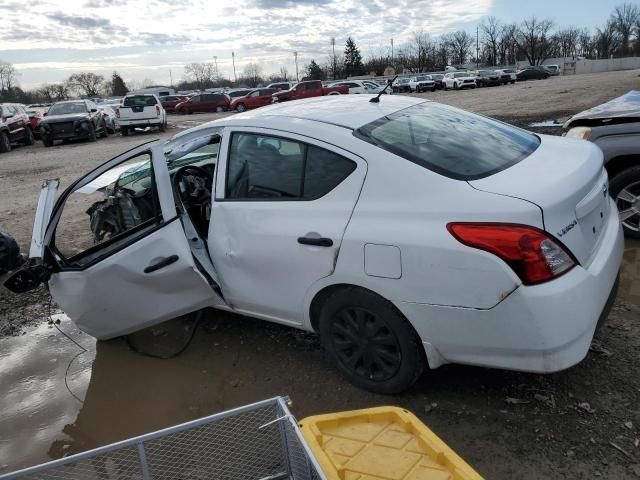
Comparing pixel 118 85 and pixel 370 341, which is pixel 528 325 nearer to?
pixel 370 341

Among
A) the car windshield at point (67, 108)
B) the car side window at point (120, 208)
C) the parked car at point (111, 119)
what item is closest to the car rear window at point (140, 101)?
the parked car at point (111, 119)

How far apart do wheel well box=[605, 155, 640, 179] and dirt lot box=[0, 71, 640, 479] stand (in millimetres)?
958

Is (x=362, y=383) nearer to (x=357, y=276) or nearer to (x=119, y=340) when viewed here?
(x=357, y=276)

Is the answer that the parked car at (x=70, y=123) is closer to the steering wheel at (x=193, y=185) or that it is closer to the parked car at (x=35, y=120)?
the parked car at (x=35, y=120)

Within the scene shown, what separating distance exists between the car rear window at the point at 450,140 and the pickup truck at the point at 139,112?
20.5m

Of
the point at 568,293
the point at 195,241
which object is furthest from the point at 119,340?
the point at 568,293

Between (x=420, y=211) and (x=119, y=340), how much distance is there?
285cm

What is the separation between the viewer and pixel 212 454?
2.67 meters

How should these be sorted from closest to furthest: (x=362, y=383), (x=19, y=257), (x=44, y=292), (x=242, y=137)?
(x=362, y=383) < (x=242, y=137) < (x=44, y=292) < (x=19, y=257)

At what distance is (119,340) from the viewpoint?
4.35 meters

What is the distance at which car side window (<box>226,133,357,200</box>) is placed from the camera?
3.09 m

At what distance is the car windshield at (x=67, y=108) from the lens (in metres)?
20.9

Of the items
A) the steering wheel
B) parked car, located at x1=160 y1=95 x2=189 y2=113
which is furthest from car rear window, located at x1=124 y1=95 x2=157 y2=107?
the steering wheel

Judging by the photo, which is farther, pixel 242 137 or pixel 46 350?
pixel 46 350
